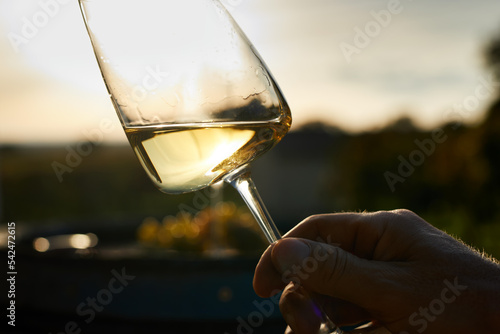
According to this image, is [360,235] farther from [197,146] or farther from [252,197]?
[197,146]

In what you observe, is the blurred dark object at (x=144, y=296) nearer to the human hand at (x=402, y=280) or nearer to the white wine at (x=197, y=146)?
the human hand at (x=402, y=280)

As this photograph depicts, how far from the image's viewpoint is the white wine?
0.88 m

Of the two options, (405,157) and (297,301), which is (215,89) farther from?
(405,157)

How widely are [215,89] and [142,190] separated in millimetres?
10139

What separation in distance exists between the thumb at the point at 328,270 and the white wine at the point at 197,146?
0.18m

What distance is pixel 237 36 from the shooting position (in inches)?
35.4

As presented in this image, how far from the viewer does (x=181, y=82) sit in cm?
89

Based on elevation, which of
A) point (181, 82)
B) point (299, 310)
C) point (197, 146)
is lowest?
point (299, 310)

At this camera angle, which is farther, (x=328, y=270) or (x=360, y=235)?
(x=360, y=235)

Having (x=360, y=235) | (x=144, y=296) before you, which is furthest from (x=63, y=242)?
(x=360, y=235)

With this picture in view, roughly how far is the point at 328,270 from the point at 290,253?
0.07 metres

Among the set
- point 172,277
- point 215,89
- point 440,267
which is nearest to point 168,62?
point 215,89

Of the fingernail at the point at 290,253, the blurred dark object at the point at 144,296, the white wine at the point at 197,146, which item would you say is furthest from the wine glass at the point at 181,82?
the blurred dark object at the point at 144,296

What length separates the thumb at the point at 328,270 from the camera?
859mm
